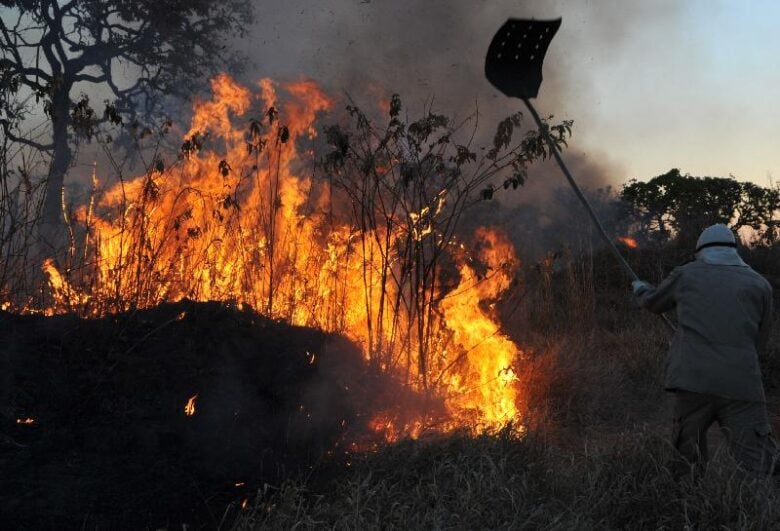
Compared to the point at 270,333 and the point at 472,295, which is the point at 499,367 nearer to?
the point at 472,295

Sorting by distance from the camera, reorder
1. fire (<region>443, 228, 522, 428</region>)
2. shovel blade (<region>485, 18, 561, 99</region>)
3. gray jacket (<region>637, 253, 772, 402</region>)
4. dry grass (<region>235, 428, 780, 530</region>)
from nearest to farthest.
→ dry grass (<region>235, 428, 780, 530</region>), gray jacket (<region>637, 253, 772, 402</region>), shovel blade (<region>485, 18, 561, 99</region>), fire (<region>443, 228, 522, 428</region>)

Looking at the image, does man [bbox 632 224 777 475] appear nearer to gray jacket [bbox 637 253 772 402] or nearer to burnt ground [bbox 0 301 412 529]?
gray jacket [bbox 637 253 772 402]

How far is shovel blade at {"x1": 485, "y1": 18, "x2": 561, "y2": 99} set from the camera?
3779 mm

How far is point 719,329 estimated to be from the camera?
3.66 m

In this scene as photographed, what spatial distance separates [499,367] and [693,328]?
2.37 m

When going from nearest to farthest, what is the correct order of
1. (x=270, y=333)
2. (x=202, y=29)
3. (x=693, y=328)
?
(x=693, y=328)
(x=270, y=333)
(x=202, y=29)

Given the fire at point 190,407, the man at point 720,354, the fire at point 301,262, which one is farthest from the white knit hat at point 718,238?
the fire at point 190,407

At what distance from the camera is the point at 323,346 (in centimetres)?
518

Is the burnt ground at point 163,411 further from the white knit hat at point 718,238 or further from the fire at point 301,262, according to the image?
the white knit hat at point 718,238

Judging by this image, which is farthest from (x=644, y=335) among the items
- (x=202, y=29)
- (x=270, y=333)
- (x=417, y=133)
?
(x=202, y=29)

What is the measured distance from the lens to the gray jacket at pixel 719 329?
3.60 m

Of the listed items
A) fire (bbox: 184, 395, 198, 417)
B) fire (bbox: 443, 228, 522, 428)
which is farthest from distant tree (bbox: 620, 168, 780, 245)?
fire (bbox: 184, 395, 198, 417)

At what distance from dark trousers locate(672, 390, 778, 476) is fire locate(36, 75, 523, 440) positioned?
1644 mm

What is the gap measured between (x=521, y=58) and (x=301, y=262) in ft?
10.5
